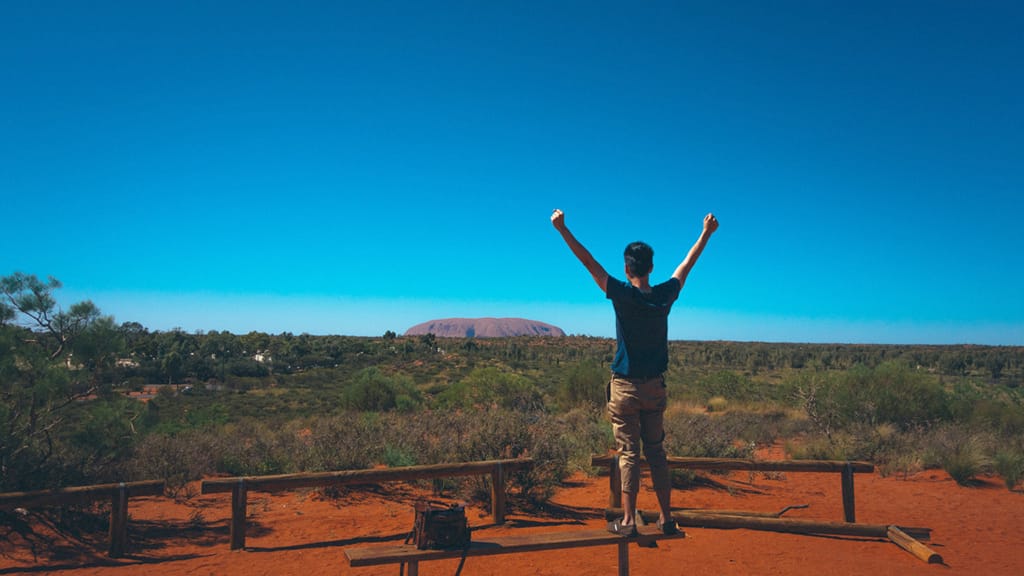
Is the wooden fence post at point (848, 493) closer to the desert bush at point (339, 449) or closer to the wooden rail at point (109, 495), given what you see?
the desert bush at point (339, 449)

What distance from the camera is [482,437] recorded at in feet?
28.6

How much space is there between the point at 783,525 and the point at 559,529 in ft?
8.06

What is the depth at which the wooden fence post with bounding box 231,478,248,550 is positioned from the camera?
236 inches

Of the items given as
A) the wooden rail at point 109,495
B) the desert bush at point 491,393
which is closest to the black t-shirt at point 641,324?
the wooden rail at point 109,495

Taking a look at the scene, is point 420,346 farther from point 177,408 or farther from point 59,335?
point 59,335

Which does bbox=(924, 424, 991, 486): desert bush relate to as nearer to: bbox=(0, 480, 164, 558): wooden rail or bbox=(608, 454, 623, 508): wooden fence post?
bbox=(608, 454, 623, 508): wooden fence post

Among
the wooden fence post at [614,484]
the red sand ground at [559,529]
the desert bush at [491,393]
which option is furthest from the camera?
the desert bush at [491,393]

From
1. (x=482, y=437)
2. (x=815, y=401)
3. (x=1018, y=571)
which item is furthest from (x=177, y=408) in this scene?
(x=1018, y=571)

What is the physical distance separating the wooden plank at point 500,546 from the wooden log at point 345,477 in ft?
8.26

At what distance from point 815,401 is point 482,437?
10358 millimetres

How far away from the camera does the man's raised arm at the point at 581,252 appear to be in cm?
372

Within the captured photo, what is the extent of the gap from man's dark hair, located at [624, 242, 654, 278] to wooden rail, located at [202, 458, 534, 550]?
373 centimetres

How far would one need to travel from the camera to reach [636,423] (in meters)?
4.00

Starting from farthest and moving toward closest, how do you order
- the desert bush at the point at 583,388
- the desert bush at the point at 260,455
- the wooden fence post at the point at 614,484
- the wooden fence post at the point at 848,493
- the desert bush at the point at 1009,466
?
A: the desert bush at the point at 583,388
the desert bush at the point at 1009,466
the desert bush at the point at 260,455
the wooden fence post at the point at 848,493
the wooden fence post at the point at 614,484
